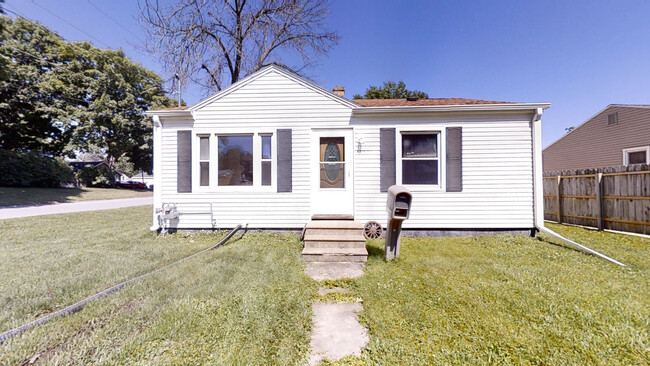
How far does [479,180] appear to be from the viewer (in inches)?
197

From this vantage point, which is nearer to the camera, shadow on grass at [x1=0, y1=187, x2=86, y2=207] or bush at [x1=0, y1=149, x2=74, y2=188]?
shadow on grass at [x1=0, y1=187, x2=86, y2=207]

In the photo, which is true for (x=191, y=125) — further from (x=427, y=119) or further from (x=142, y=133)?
(x=142, y=133)

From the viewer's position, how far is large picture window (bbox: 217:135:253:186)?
5.20 meters

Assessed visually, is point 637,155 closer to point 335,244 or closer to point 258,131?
point 335,244

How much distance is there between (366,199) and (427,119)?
2.25 m

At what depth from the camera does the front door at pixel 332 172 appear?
16.7 ft

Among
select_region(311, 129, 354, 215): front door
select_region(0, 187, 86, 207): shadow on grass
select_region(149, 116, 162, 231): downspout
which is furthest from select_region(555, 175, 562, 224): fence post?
select_region(0, 187, 86, 207): shadow on grass


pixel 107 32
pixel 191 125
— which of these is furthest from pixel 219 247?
pixel 107 32

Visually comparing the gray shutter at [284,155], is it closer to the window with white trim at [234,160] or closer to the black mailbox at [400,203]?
the window with white trim at [234,160]

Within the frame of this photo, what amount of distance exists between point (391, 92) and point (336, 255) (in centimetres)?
2059

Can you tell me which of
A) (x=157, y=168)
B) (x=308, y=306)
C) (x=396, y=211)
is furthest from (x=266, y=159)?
(x=308, y=306)

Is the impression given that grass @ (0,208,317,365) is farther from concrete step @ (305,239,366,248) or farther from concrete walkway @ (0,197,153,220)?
concrete walkway @ (0,197,153,220)

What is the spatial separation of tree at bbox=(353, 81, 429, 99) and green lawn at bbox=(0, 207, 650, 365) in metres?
18.9

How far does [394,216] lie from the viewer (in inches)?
132
